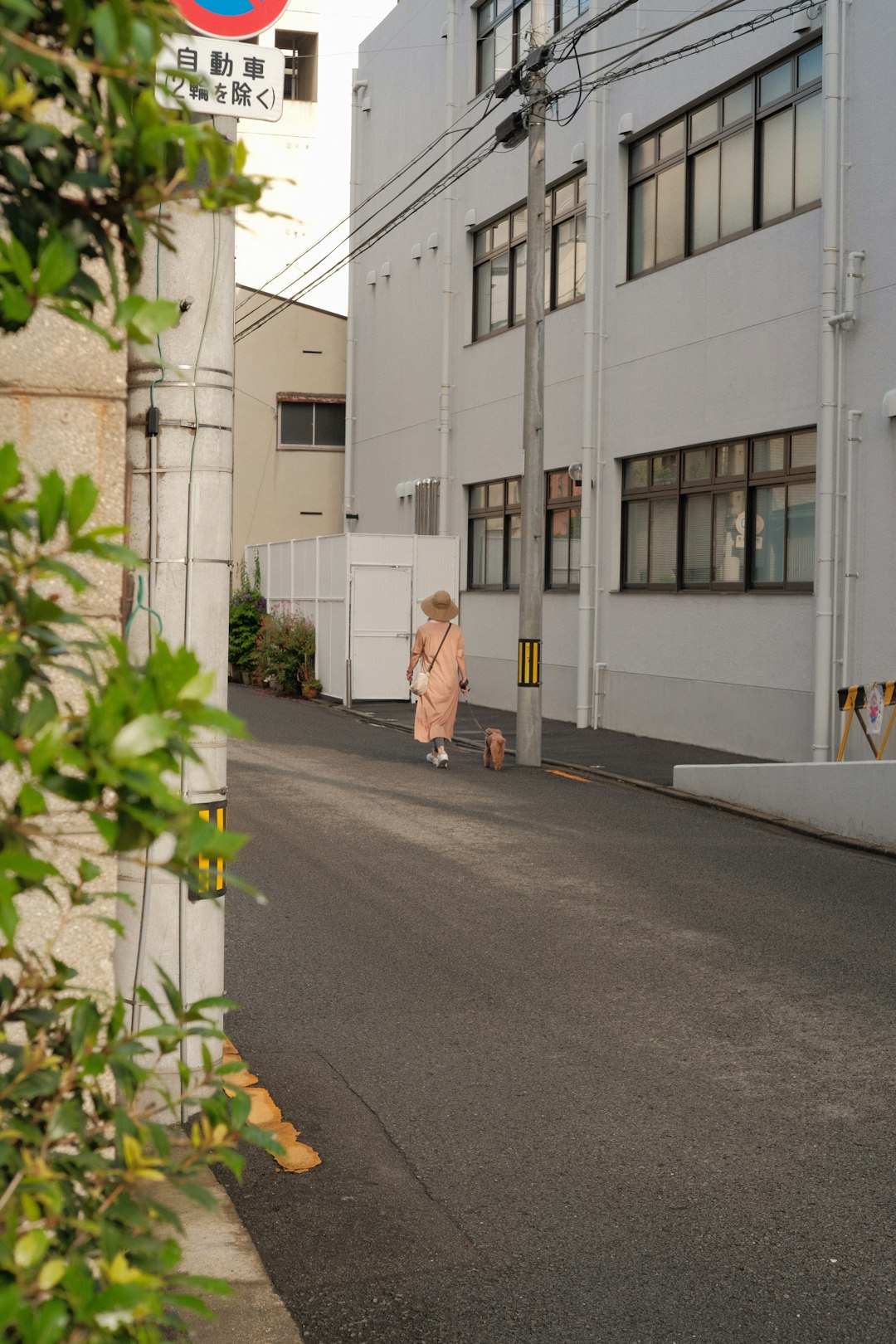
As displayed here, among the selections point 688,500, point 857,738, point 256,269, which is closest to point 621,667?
point 688,500

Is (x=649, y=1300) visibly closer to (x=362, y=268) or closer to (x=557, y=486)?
(x=557, y=486)

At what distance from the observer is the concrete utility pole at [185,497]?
16.0 feet

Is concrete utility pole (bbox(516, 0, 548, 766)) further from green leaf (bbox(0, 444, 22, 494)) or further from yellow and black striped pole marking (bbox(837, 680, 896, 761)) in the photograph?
green leaf (bbox(0, 444, 22, 494))

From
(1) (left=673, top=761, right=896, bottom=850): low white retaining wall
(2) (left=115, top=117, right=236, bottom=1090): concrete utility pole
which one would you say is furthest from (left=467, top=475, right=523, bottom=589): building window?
(2) (left=115, top=117, right=236, bottom=1090): concrete utility pole

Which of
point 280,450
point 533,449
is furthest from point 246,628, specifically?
point 533,449

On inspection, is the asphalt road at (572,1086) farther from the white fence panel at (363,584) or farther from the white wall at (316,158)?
the white wall at (316,158)

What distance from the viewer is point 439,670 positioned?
16.2 metres

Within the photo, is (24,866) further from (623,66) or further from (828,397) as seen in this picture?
(623,66)

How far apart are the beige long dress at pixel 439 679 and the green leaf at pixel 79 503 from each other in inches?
577

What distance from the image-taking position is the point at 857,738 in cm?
1491

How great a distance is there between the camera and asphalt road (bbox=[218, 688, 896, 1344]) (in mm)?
3898

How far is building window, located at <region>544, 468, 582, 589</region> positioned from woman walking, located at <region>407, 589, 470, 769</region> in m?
5.70

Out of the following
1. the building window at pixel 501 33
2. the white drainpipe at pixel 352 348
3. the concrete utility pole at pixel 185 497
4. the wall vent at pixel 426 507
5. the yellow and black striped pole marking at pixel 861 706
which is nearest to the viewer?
the concrete utility pole at pixel 185 497

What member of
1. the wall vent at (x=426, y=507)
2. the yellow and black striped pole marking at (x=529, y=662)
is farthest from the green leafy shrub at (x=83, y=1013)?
the wall vent at (x=426, y=507)
